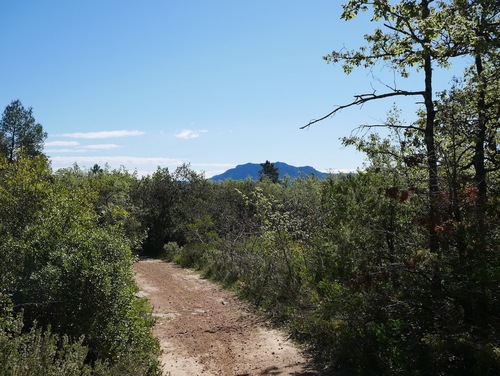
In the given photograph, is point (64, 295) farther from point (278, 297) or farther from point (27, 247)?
point (278, 297)

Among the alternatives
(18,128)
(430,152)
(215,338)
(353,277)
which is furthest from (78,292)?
(18,128)

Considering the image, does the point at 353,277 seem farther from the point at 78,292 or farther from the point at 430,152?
the point at 78,292

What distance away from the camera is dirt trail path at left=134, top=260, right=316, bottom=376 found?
7066 mm

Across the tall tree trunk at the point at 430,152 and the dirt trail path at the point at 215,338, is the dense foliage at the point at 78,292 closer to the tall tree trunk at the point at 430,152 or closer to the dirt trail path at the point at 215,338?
the dirt trail path at the point at 215,338

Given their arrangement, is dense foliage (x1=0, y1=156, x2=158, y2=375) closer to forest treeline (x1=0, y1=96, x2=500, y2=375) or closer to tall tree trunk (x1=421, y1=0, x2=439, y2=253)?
forest treeline (x1=0, y1=96, x2=500, y2=375)

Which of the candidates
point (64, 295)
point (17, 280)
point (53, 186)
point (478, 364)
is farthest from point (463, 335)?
point (53, 186)

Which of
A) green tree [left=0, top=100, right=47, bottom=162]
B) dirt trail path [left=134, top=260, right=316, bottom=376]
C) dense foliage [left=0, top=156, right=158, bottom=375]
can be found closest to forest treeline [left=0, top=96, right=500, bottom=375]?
dense foliage [left=0, top=156, right=158, bottom=375]

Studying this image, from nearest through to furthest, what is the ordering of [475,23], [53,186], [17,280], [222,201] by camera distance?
[475,23] → [17,280] → [53,186] → [222,201]

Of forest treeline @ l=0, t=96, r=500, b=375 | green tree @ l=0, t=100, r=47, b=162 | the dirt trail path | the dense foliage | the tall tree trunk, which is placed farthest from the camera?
green tree @ l=0, t=100, r=47, b=162

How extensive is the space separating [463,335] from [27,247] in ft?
19.4

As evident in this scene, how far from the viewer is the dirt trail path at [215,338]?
7.07m

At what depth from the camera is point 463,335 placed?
422cm

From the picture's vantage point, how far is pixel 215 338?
8695 mm

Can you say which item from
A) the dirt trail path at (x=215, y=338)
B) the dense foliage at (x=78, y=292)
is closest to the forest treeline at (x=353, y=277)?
the dense foliage at (x=78, y=292)
